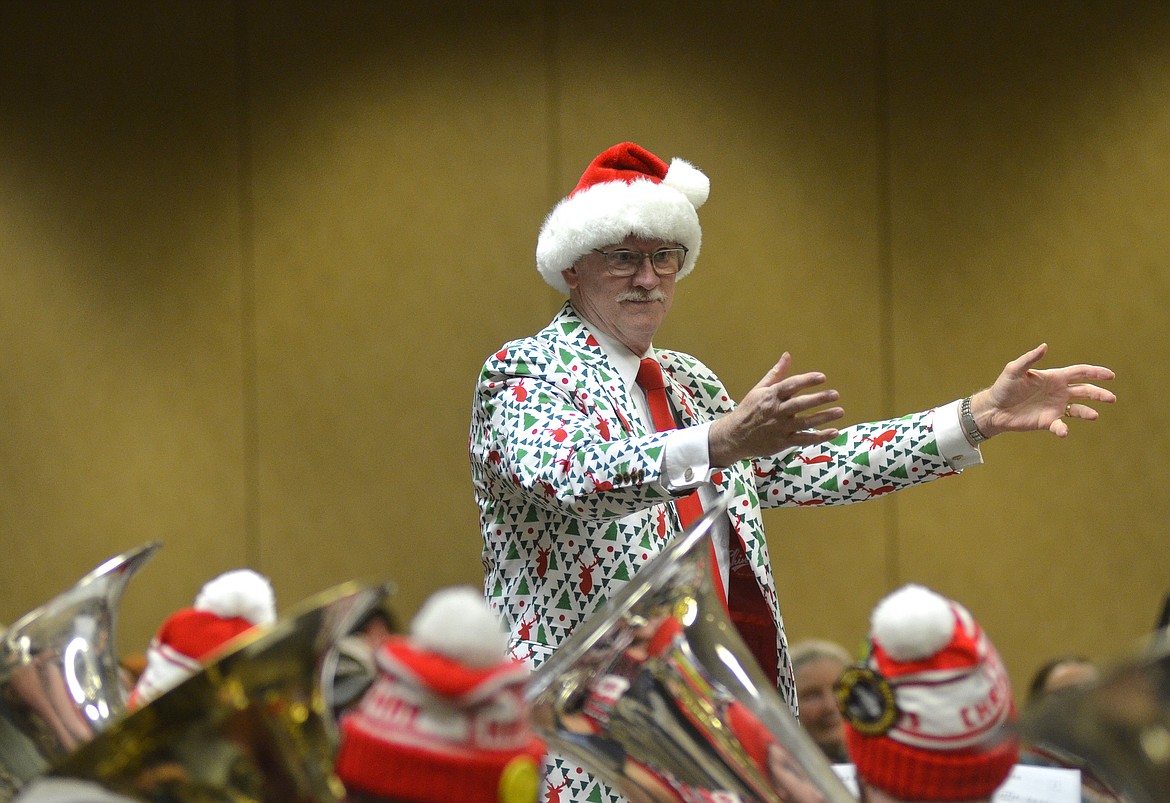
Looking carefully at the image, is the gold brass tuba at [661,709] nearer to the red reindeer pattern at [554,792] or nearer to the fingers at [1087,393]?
the red reindeer pattern at [554,792]

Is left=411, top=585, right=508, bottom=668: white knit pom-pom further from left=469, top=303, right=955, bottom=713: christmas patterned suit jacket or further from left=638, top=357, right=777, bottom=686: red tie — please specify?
left=638, top=357, right=777, bottom=686: red tie

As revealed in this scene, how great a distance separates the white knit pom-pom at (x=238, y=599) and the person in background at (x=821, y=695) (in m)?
1.86

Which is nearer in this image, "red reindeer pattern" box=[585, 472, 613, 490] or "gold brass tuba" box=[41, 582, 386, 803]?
"gold brass tuba" box=[41, 582, 386, 803]

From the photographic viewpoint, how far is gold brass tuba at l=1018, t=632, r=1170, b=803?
749mm

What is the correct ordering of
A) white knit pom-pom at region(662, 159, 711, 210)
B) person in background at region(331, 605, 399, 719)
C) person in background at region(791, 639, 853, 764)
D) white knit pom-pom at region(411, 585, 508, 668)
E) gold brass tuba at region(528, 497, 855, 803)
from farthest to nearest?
person in background at region(791, 639, 853, 764)
white knit pom-pom at region(662, 159, 711, 210)
person in background at region(331, 605, 399, 719)
gold brass tuba at region(528, 497, 855, 803)
white knit pom-pom at region(411, 585, 508, 668)

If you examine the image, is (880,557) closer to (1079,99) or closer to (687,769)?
(1079,99)

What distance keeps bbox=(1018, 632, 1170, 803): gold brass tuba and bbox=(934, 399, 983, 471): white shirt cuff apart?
3.84 feet

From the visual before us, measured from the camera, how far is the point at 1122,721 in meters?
0.77

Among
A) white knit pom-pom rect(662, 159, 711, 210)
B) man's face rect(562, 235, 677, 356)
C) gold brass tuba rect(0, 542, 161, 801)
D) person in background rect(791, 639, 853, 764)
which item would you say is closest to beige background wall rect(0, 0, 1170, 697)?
person in background rect(791, 639, 853, 764)

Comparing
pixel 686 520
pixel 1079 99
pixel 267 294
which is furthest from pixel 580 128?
pixel 686 520

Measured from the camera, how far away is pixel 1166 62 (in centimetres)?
382

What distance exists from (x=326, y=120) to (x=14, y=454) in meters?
1.45

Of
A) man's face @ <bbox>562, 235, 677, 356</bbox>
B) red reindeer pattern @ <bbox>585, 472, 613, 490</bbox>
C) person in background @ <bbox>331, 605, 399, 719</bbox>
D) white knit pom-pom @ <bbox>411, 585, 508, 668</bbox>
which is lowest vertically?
person in background @ <bbox>331, 605, 399, 719</bbox>

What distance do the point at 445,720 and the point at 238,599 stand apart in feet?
1.04
